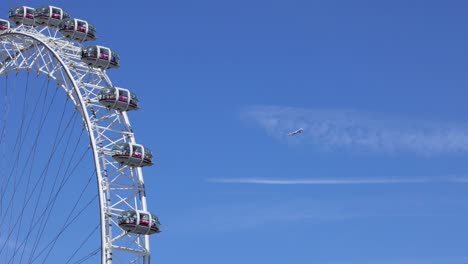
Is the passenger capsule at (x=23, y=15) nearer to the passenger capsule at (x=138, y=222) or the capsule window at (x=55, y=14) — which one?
the capsule window at (x=55, y=14)

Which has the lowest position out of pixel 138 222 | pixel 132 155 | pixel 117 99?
pixel 138 222

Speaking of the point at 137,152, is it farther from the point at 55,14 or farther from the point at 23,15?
the point at 23,15

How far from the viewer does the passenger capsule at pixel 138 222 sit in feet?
233

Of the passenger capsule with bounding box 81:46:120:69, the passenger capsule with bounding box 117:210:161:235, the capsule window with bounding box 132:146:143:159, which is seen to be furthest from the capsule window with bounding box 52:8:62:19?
the passenger capsule with bounding box 117:210:161:235

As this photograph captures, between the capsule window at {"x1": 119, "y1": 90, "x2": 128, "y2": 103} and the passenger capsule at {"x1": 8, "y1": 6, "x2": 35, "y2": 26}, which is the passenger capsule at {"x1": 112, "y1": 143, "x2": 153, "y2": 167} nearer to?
the capsule window at {"x1": 119, "y1": 90, "x2": 128, "y2": 103}

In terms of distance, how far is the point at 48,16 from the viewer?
82250 millimetres

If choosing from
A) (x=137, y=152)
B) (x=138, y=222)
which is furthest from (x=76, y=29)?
(x=138, y=222)

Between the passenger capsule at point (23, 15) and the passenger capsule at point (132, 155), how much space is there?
43.7 feet

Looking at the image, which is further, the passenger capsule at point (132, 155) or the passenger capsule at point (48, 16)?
the passenger capsule at point (48, 16)

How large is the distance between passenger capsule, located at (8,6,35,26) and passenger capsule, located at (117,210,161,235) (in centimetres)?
1799

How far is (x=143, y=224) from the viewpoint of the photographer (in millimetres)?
71625

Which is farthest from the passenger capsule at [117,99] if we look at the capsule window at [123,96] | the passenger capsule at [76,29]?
the passenger capsule at [76,29]

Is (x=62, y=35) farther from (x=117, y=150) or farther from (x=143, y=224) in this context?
(x=143, y=224)

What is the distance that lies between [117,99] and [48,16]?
33.6ft
